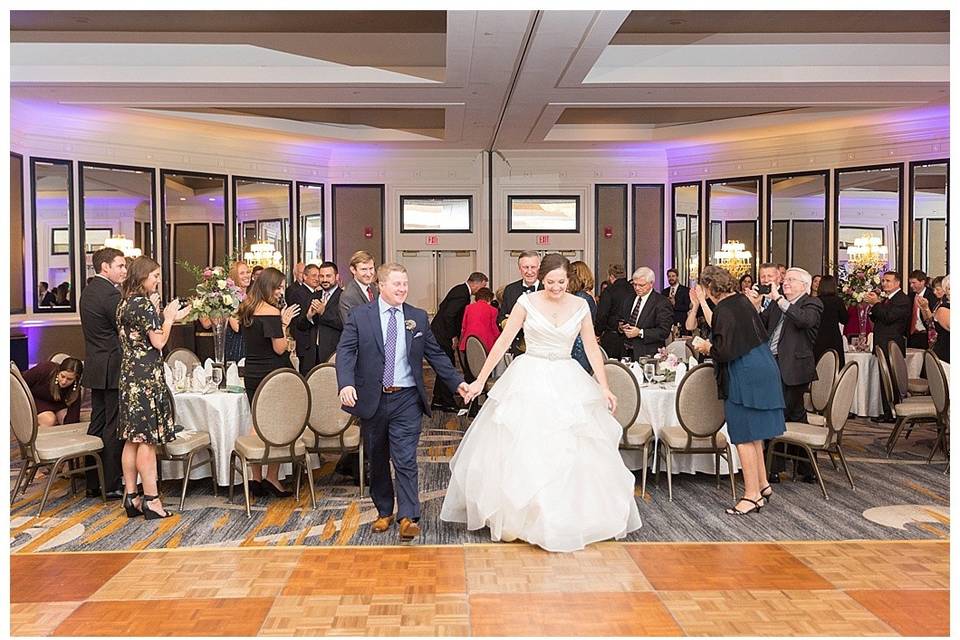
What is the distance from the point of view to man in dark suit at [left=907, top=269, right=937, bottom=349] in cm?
1064

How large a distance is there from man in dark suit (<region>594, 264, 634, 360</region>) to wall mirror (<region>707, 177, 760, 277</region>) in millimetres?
3509

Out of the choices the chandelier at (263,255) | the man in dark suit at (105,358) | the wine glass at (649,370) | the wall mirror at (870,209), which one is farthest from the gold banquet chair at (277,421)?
the wall mirror at (870,209)

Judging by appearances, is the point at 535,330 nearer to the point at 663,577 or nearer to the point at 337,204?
the point at 663,577

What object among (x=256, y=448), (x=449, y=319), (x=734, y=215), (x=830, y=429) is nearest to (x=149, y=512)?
(x=256, y=448)

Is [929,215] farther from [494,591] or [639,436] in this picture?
[494,591]

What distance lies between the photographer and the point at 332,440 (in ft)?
20.8

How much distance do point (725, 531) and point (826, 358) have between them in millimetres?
2238

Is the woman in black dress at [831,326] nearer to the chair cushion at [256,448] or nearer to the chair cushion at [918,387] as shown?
the chair cushion at [918,387]

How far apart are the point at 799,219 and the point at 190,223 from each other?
9.17 meters

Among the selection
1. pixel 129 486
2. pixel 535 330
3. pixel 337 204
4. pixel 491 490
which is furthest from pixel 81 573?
pixel 337 204

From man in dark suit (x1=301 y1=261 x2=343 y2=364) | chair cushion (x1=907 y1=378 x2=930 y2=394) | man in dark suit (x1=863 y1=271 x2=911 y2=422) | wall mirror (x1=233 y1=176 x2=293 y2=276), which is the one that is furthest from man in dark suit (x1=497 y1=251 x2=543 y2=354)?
wall mirror (x1=233 y1=176 x2=293 y2=276)

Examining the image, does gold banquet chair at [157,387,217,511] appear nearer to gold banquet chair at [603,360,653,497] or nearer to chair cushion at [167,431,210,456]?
chair cushion at [167,431,210,456]

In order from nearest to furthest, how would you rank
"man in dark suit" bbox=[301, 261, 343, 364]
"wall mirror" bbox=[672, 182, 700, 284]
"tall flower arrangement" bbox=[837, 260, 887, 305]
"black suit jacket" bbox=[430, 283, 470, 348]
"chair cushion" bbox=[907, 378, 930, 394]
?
"man in dark suit" bbox=[301, 261, 343, 364] → "chair cushion" bbox=[907, 378, 930, 394] → "tall flower arrangement" bbox=[837, 260, 887, 305] → "black suit jacket" bbox=[430, 283, 470, 348] → "wall mirror" bbox=[672, 182, 700, 284]

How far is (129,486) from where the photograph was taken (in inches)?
228
